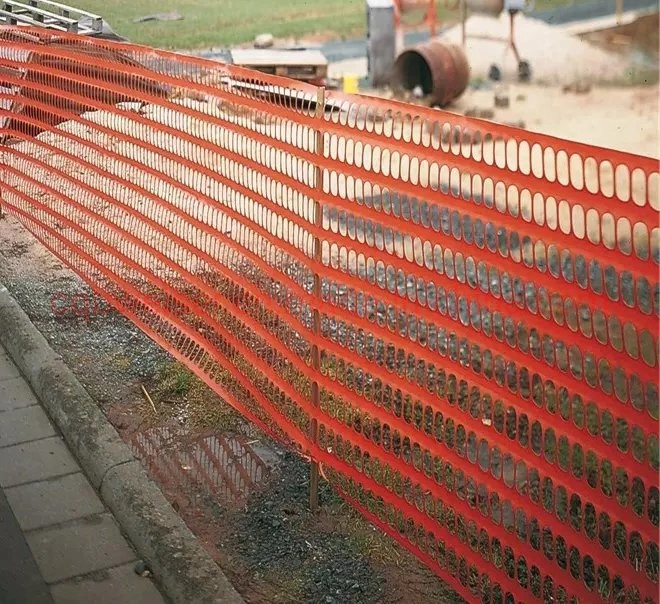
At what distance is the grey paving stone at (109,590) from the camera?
3.52 metres

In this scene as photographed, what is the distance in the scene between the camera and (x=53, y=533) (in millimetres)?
3918

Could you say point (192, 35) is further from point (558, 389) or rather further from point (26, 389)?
point (558, 389)

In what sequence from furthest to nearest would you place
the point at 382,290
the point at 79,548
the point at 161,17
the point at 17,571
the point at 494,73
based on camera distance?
the point at 494,73, the point at 161,17, the point at 79,548, the point at 17,571, the point at 382,290

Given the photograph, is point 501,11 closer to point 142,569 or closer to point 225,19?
point 225,19

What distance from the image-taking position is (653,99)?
15.6 m

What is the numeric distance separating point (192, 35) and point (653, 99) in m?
7.06

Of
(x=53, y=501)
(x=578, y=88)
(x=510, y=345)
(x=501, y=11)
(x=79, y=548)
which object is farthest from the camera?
(x=501, y=11)

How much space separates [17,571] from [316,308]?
136cm

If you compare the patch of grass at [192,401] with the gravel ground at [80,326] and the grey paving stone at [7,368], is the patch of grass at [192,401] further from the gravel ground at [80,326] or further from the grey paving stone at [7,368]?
the grey paving stone at [7,368]

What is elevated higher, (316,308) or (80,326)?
(316,308)

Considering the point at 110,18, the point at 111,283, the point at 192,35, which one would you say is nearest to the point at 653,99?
the point at 192,35

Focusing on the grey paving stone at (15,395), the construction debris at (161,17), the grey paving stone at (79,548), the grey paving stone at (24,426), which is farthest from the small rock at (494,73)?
the grey paving stone at (79,548)

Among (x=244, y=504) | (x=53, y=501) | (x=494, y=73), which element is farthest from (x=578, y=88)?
(x=53, y=501)

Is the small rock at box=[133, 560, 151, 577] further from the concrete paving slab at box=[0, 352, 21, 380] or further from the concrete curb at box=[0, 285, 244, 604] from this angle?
the concrete paving slab at box=[0, 352, 21, 380]
